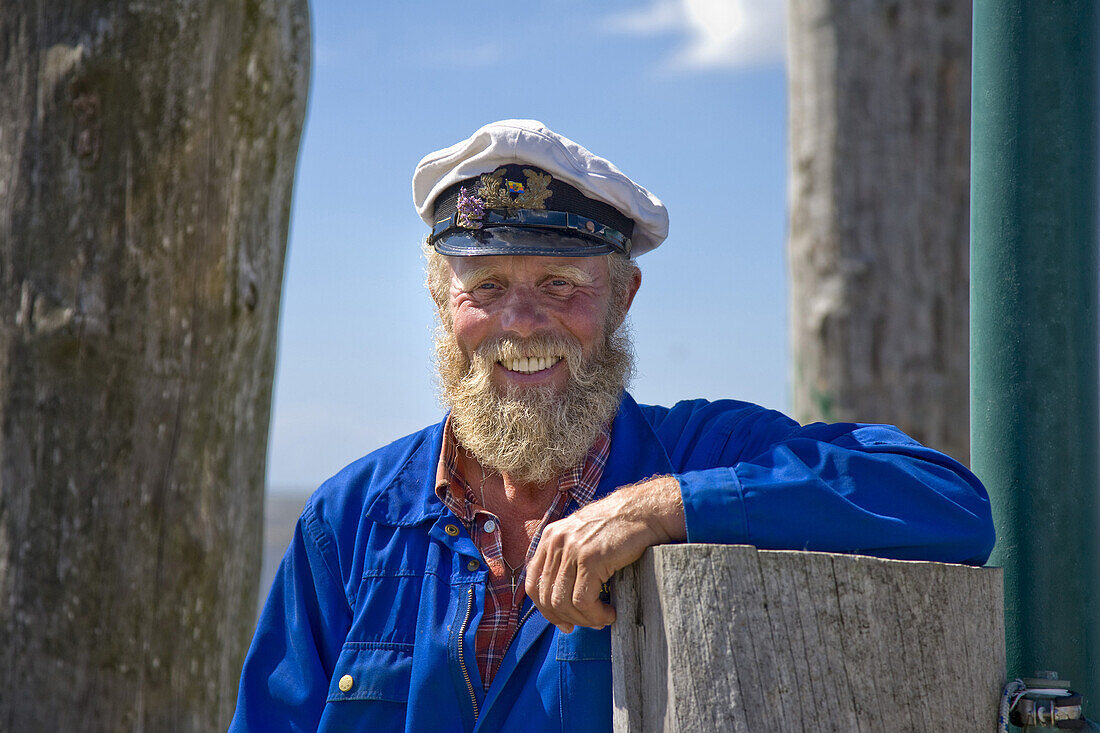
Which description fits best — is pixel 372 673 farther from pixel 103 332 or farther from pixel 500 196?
pixel 103 332

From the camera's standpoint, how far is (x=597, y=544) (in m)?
1.74

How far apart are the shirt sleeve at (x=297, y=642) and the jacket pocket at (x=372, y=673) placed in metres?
0.11

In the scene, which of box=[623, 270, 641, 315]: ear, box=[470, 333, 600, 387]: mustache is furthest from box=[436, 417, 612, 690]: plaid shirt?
box=[623, 270, 641, 315]: ear

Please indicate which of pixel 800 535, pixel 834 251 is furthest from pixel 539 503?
pixel 834 251

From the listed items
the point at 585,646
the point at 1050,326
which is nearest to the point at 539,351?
the point at 585,646

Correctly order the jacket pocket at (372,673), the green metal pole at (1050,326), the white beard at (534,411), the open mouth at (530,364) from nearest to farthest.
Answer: the green metal pole at (1050,326)
the jacket pocket at (372,673)
the white beard at (534,411)
the open mouth at (530,364)

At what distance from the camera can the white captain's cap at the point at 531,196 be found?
2584mm

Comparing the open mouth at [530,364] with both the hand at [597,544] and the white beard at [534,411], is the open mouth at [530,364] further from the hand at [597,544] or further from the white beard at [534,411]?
the hand at [597,544]

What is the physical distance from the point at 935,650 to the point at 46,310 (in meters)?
2.49

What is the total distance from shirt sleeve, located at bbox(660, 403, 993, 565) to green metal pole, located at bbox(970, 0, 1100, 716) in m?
0.11

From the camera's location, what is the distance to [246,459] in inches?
128

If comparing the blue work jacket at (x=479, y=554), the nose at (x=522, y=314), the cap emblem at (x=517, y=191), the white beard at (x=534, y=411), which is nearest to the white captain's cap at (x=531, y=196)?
the cap emblem at (x=517, y=191)

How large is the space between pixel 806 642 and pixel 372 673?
3.33 feet

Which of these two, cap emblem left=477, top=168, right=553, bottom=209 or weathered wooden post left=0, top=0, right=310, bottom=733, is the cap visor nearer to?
cap emblem left=477, top=168, right=553, bottom=209
